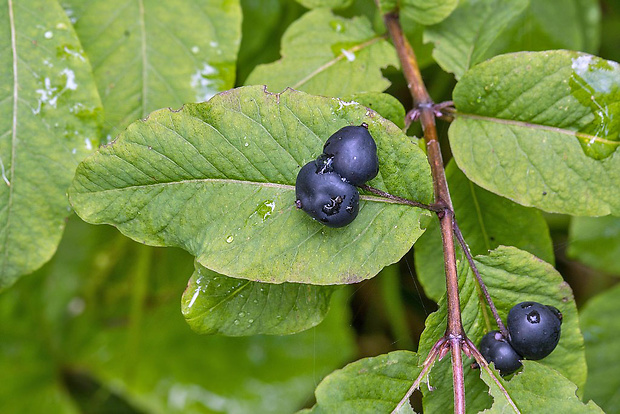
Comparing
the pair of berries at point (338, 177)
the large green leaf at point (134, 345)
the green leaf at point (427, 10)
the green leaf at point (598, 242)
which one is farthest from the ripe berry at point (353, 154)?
the large green leaf at point (134, 345)

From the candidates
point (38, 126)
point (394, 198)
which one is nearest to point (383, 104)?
point (394, 198)

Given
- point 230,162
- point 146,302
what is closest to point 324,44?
point 230,162

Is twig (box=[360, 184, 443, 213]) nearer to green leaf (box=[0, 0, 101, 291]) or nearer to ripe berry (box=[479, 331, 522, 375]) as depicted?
ripe berry (box=[479, 331, 522, 375])

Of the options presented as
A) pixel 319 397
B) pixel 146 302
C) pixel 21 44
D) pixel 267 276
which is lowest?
pixel 146 302

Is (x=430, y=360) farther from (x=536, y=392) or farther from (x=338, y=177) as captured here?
(x=338, y=177)

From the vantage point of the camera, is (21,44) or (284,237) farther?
(21,44)

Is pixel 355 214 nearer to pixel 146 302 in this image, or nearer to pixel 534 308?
pixel 534 308

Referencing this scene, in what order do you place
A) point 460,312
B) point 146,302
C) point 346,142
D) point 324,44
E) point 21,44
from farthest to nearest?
point 146,302 → point 324,44 → point 21,44 → point 460,312 → point 346,142
